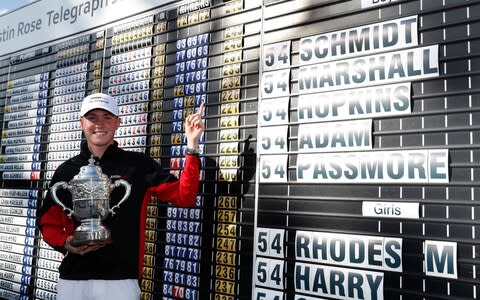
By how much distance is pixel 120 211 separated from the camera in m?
2.75

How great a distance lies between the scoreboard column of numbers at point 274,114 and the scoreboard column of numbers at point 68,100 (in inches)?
81.2

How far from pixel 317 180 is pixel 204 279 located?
3.66 ft

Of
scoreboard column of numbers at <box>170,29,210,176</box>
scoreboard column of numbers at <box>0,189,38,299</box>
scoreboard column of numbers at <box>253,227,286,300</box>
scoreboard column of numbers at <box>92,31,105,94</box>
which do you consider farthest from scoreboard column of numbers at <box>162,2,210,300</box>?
scoreboard column of numbers at <box>0,189,38,299</box>

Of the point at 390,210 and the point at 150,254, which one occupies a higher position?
the point at 390,210

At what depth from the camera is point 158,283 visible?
3.47m

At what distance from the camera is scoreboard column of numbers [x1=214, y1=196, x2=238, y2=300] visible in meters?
3.00

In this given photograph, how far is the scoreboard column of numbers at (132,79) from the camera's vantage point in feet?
12.6

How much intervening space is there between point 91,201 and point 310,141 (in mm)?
1299

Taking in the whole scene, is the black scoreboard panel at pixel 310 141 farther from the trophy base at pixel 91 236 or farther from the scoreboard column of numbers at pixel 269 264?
the trophy base at pixel 91 236

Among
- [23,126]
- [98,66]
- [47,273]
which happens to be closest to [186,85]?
[98,66]

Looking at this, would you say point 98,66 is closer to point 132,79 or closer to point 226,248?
point 132,79

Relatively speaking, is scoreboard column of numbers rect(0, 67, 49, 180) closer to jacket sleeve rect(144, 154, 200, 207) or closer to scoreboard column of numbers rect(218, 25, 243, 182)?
jacket sleeve rect(144, 154, 200, 207)

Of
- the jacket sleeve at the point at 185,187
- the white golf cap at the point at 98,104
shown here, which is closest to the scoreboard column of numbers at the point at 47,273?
the jacket sleeve at the point at 185,187

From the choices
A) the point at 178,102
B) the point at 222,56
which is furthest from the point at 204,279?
the point at 222,56
